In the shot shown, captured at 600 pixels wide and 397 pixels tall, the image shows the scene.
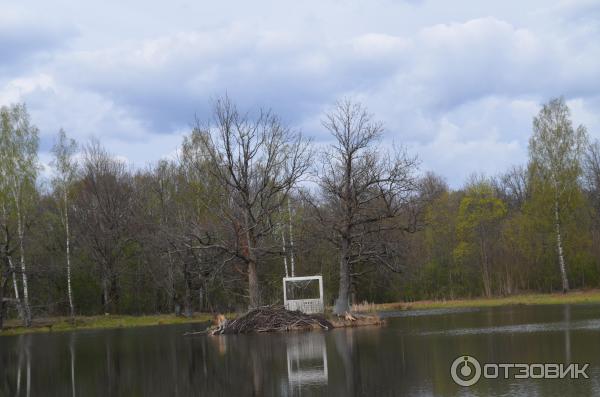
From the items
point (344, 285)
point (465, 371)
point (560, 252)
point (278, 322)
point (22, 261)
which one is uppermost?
point (22, 261)

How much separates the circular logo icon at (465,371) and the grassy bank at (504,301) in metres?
25.5

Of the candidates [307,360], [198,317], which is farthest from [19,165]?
[307,360]

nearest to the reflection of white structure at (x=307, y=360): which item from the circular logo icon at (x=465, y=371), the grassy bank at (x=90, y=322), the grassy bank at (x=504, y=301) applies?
the circular logo icon at (x=465, y=371)

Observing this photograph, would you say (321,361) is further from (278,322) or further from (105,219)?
(105,219)

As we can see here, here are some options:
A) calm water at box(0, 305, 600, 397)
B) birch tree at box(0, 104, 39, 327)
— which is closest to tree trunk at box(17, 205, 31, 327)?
birch tree at box(0, 104, 39, 327)

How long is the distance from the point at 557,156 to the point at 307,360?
1400 inches

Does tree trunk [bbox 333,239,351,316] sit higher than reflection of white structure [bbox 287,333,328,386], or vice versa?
tree trunk [bbox 333,239,351,316]

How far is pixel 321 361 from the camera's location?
18.1 m

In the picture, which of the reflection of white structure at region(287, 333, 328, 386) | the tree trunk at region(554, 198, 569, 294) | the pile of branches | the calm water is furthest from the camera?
the tree trunk at region(554, 198, 569, 294)

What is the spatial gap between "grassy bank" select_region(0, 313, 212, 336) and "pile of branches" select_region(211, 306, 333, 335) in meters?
14.5

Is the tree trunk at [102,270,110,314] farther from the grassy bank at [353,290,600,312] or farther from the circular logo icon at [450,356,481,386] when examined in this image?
the circular logo icon at [450,356,481,386]

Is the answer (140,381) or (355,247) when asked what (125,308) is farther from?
(140,381)

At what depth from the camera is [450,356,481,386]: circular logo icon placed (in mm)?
13148

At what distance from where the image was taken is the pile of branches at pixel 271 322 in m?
30.8
